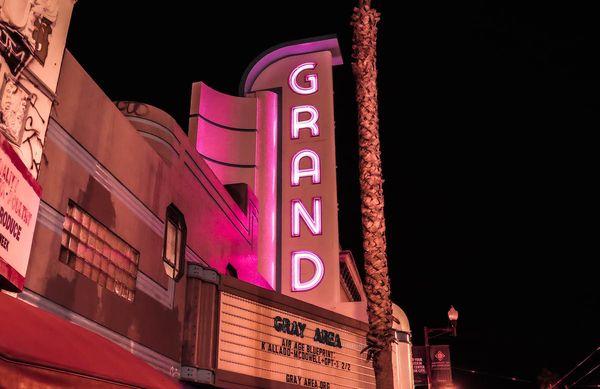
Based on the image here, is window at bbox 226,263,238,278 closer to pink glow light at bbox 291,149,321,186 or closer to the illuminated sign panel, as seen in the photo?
the illuminated sign panel

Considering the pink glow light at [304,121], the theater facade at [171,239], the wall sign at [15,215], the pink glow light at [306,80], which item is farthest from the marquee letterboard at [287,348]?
the pink glow light at [306,80]

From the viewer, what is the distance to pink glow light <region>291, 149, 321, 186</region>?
18141 millimetres

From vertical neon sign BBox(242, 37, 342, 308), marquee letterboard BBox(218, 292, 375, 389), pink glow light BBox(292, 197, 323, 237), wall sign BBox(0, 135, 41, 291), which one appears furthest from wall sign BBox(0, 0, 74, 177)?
pink glow light BBox(292, 197, 323, 237)

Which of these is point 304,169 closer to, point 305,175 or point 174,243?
point 305,175

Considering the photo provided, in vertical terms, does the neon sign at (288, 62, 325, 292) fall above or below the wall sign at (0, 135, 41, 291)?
above

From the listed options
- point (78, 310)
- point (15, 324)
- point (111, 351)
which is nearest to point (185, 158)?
point (78, 310)

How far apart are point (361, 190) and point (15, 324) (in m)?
7.03

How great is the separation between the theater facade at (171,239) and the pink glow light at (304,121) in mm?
45

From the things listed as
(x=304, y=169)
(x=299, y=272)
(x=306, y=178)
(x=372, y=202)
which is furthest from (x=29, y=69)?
(x=304, y=169)

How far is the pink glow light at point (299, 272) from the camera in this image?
16609mm

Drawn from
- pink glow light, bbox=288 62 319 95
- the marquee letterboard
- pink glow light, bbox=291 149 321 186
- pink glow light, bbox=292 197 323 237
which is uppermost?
pink glow light, bbox=288 62 319 95

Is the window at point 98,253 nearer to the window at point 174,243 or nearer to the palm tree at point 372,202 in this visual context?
the window at point 174,243

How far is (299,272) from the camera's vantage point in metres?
16.9

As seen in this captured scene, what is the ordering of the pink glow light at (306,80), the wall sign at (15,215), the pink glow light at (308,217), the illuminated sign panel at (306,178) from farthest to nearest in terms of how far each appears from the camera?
the pink glow light at (306,80) → the pink glow light at (308,217) → the illuminated sign panel at (306,178) → the wall sign at (15,215)
